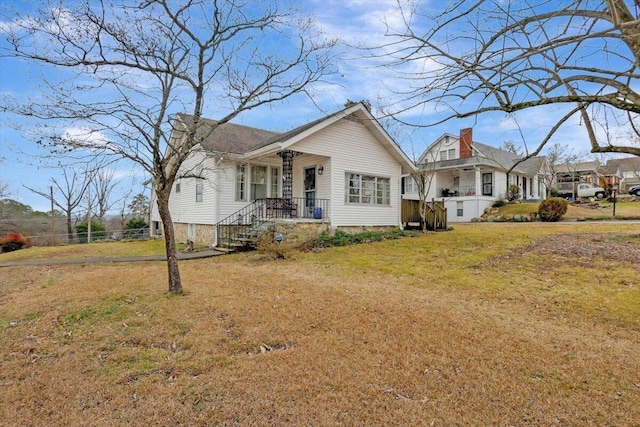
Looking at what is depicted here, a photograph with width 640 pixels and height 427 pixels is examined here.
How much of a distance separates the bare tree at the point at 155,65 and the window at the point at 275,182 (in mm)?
7242

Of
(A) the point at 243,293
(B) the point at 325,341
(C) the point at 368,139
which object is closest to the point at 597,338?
(B) the point at 325,341

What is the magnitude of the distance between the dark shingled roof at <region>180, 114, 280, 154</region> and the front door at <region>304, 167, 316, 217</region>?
2.86 metres

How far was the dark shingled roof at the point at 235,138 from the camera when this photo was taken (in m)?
14.7

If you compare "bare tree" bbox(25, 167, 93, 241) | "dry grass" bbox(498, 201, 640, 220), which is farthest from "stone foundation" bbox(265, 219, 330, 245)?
"bare tree" bbox(25, 167, 93, 241)

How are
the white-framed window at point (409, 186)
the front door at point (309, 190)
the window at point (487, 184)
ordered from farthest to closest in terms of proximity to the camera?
the white-framed window at point (409, 186) → the window at point (487, 184) → the front door at point (309, 190)

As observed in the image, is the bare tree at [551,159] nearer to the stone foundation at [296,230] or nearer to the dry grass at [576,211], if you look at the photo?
the dry grass at [576,211]

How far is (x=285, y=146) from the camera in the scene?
12.7 m

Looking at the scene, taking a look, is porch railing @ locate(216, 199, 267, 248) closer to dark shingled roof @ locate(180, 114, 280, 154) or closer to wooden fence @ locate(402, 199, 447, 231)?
dark shingled roof @ locate(180, 114, 280, 154)

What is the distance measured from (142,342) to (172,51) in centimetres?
583

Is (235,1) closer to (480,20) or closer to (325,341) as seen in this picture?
(480,20)

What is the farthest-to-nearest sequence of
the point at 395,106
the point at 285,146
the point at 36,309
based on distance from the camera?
the point at 285,146 → the point at 36,309 → the point at 395,106

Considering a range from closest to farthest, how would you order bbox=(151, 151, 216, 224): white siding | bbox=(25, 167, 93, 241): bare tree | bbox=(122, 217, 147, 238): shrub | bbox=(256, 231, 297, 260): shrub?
bbox=(256, 231, 297, 260): shrub, bbox=(151, 151, 216, 224): white siding, bbox=(122, 217, 147, 238): shrub, bbox=(25, 167, 93, 241): bare tree

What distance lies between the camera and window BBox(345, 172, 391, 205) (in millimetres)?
14930

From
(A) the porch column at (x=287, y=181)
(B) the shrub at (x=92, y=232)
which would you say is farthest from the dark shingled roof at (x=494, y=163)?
(B) the shrub at (x=92, y=232)
